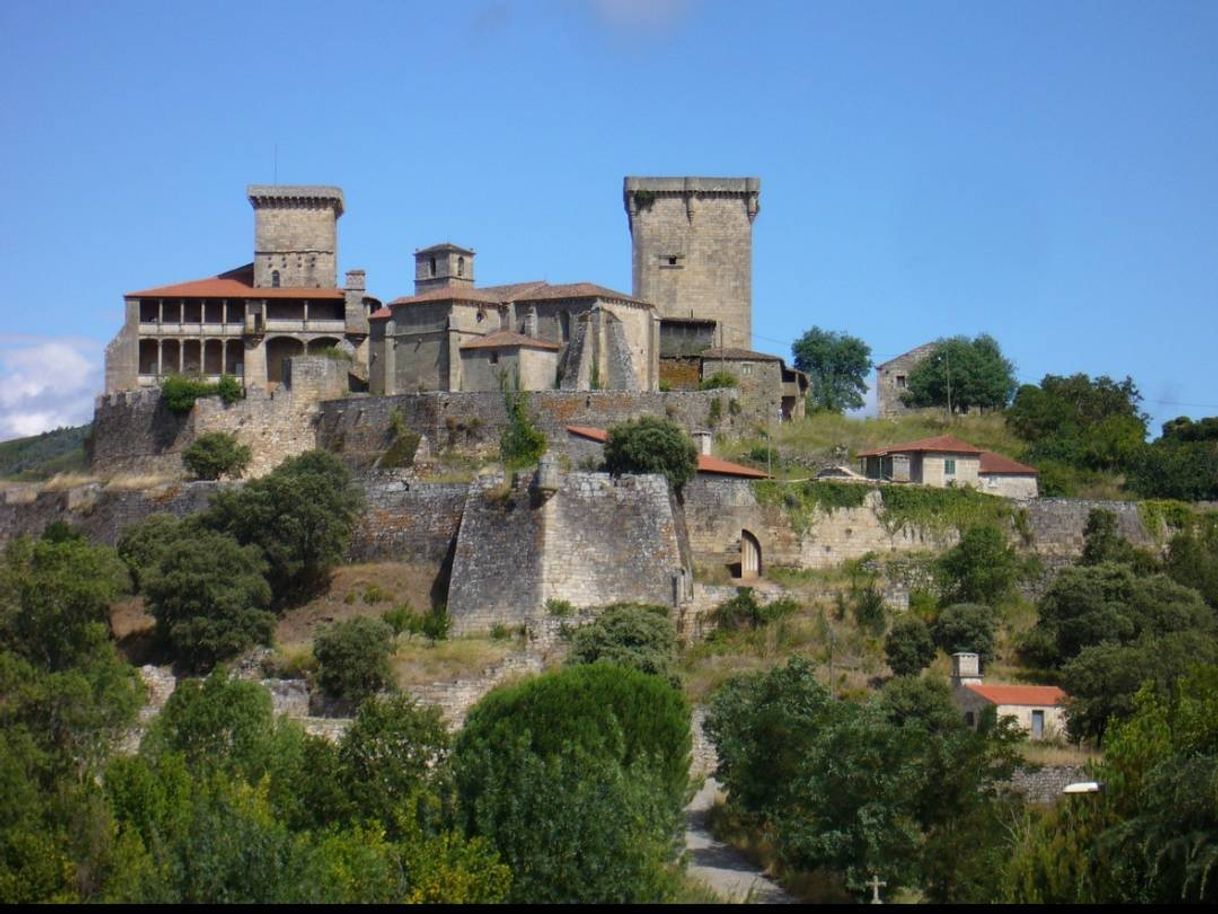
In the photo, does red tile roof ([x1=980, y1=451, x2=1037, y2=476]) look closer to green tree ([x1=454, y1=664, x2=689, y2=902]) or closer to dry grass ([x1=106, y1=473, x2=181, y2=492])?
green tree ([x1=454, y1=664, x2=689, y2=902])

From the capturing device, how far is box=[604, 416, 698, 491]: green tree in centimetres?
5406

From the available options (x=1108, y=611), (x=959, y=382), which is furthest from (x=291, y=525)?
(x=959, y=382)

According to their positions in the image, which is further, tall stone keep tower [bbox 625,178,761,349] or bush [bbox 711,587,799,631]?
tall stone keep tower [bbox 625,178,761,349]

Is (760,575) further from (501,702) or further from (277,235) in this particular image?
(277,235)

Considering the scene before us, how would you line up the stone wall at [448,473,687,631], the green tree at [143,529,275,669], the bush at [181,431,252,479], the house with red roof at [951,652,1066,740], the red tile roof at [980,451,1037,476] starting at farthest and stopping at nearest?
1. the bush at [181,431,252,479]
2. the red tile roof at [980,451,1037,476]
3. the stone wall at [448,473,687,631]
4. the green tree at [143,529,275,669]
5. the house with red roof at [951,652,1066,740]

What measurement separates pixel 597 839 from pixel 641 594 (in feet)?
59.4

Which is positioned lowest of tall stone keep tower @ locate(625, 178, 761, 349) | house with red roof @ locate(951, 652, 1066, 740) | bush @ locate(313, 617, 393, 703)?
house with red roof @ locate(951, 652, 1066, 740)

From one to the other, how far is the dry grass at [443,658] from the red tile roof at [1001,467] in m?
16.2

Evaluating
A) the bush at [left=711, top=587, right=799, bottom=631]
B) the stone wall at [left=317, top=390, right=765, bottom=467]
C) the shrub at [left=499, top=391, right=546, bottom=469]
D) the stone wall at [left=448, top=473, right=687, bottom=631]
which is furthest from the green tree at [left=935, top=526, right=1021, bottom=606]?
the shrub at [left=499, top=391, right=546, bottom=469]

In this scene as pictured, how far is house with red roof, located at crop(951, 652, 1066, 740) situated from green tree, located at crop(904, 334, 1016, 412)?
28003mm

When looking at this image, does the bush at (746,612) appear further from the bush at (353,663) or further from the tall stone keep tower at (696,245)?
the tall stone keep tower at (696,245)

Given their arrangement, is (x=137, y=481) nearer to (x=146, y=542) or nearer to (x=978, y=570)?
(x=146, y=542)

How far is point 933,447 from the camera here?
5894 centimetres

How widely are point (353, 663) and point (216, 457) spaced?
15.6 meters
